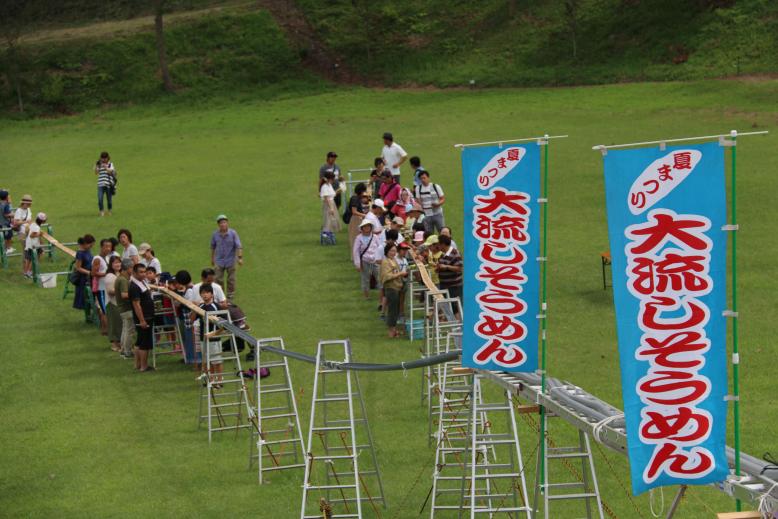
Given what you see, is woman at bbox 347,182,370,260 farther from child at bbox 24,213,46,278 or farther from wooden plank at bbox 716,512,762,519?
wooden plank at bbox 716,512,762,519

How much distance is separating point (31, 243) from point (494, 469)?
679 inches

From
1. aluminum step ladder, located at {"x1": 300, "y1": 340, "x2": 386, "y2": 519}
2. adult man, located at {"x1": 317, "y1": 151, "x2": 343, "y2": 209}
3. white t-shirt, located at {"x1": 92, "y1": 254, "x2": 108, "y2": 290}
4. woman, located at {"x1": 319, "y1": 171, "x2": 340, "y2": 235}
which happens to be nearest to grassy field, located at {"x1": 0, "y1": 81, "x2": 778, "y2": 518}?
aluminum step ladder, located at {"x1": 300, "y1": 340, "x2": 386, "y2": 519}

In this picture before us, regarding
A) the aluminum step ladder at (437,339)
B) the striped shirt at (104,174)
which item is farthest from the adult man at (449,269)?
the striped shirt at (104,174)

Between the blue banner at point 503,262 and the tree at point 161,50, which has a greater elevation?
the tree at point 161,50

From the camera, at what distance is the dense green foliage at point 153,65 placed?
6356 cm

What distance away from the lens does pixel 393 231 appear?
81.5 feet

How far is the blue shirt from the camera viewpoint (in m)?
25.4

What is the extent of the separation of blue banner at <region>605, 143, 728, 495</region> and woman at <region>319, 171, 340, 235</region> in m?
21.2

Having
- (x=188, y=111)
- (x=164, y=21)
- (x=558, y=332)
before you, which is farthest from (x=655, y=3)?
(x=558, y=332)

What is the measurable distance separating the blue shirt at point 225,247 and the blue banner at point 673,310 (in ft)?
56.6

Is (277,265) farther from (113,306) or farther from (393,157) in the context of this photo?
(113,306)

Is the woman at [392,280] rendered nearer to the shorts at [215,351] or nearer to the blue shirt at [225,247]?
the blue shirt at [225,247]

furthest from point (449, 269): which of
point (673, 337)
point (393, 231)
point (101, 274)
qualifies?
point (673, 337)

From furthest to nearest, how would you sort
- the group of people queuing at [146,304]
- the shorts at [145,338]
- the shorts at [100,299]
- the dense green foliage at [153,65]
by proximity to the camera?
1. the dense green foliage at [153,65]
2. the shorts at [100,299]
3. the shorts at [145,338]
4. the group of people queuing at [146,304]
